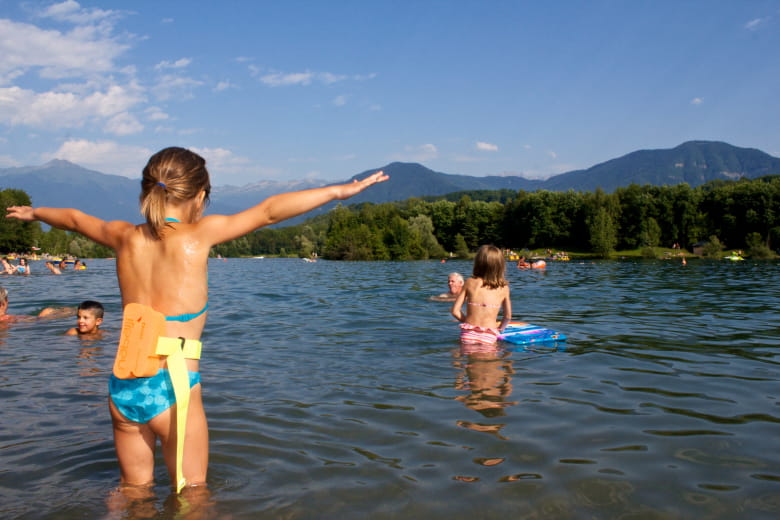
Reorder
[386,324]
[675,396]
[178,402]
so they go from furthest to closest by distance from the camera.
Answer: [386,324] < [675,396] < [178,402]

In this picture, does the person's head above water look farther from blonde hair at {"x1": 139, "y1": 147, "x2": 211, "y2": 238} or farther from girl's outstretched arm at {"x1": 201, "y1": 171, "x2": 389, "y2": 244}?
blonde hair at {"x1": 139, "y1": 147, "x2": 211, "y2": 238}

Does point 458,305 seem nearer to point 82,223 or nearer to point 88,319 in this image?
point 82,223

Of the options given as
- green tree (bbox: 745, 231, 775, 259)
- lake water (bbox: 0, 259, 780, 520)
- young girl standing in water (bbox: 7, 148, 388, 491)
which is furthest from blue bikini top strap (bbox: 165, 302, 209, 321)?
green tree (bbox: 745, 231, 775, 259)

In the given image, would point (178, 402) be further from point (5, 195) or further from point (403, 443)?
point (5, 195)

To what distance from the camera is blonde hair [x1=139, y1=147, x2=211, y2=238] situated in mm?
3184

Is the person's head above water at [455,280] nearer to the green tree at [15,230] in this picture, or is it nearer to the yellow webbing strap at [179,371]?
the yellow webbing strap at [179,371]

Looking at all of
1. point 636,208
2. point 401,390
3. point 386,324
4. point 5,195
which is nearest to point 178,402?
point 401,390

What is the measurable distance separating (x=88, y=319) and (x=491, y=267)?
7853 mm

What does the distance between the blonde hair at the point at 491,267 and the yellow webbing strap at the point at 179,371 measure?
6267 millimetres

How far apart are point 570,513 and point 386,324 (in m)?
9.03

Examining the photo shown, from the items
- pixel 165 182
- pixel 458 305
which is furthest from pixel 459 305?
pixel 165 182

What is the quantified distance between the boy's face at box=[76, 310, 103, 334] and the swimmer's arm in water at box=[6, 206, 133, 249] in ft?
24.6

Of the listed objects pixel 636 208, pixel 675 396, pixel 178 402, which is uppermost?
pixel 636 208

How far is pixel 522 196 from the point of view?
118250 mm
